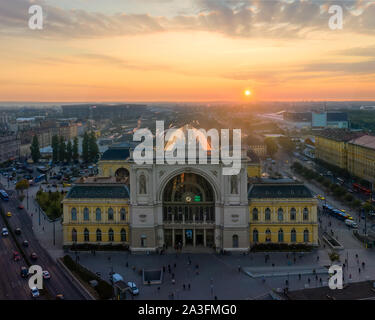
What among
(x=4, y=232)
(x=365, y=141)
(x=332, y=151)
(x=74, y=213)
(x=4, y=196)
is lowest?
(x=4, y=232)

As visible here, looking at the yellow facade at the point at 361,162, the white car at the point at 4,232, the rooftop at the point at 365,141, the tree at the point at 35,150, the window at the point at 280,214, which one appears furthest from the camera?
the tree at the point at 35,150

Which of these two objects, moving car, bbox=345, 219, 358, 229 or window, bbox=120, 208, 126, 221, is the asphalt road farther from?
moving car, bbox=345, 219, 358, 229

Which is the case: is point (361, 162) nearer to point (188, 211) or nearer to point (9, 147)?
point (188, 211)

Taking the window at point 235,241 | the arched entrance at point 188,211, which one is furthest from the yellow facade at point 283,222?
the arched entrance at point 188,211

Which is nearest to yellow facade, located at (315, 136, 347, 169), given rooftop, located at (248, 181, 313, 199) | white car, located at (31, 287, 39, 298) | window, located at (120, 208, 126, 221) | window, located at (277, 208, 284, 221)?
rooftop, located at (248, 181, 313, 199)

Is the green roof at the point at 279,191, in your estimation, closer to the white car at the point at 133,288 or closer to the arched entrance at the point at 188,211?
the arched entrance at the point at 188,211

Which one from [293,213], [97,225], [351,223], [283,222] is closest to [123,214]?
[97,225]
